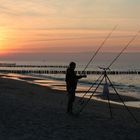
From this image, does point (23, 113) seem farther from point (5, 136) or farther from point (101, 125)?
point (5, 136)

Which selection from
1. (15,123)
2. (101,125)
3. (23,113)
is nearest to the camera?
(15,123)

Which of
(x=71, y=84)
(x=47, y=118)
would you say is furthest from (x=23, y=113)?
(x=71, y=84)

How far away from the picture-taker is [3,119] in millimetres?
12438

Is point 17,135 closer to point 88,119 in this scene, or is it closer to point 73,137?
point 73,137

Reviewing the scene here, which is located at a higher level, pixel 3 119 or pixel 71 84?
pixel 71 84

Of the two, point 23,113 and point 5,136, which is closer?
point 5,136

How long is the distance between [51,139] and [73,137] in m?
0.69

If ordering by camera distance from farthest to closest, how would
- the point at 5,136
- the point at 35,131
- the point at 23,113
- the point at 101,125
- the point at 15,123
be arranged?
1. the point at 23,113
2. the point at 101,125
3. the point at 15,123
4. the point at 35,131
5. the point at 5,136

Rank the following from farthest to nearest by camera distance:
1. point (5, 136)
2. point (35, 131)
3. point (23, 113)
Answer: point (23, 113)
point (35, 131)
point (5, 136)

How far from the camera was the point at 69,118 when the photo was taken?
540 inches

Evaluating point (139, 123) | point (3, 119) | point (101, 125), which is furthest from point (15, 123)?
point (139, 123)

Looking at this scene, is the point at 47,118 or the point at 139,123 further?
the point at 139,123

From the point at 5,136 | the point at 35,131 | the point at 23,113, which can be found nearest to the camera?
the point at 5,136

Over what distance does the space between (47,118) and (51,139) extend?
10.1ft
